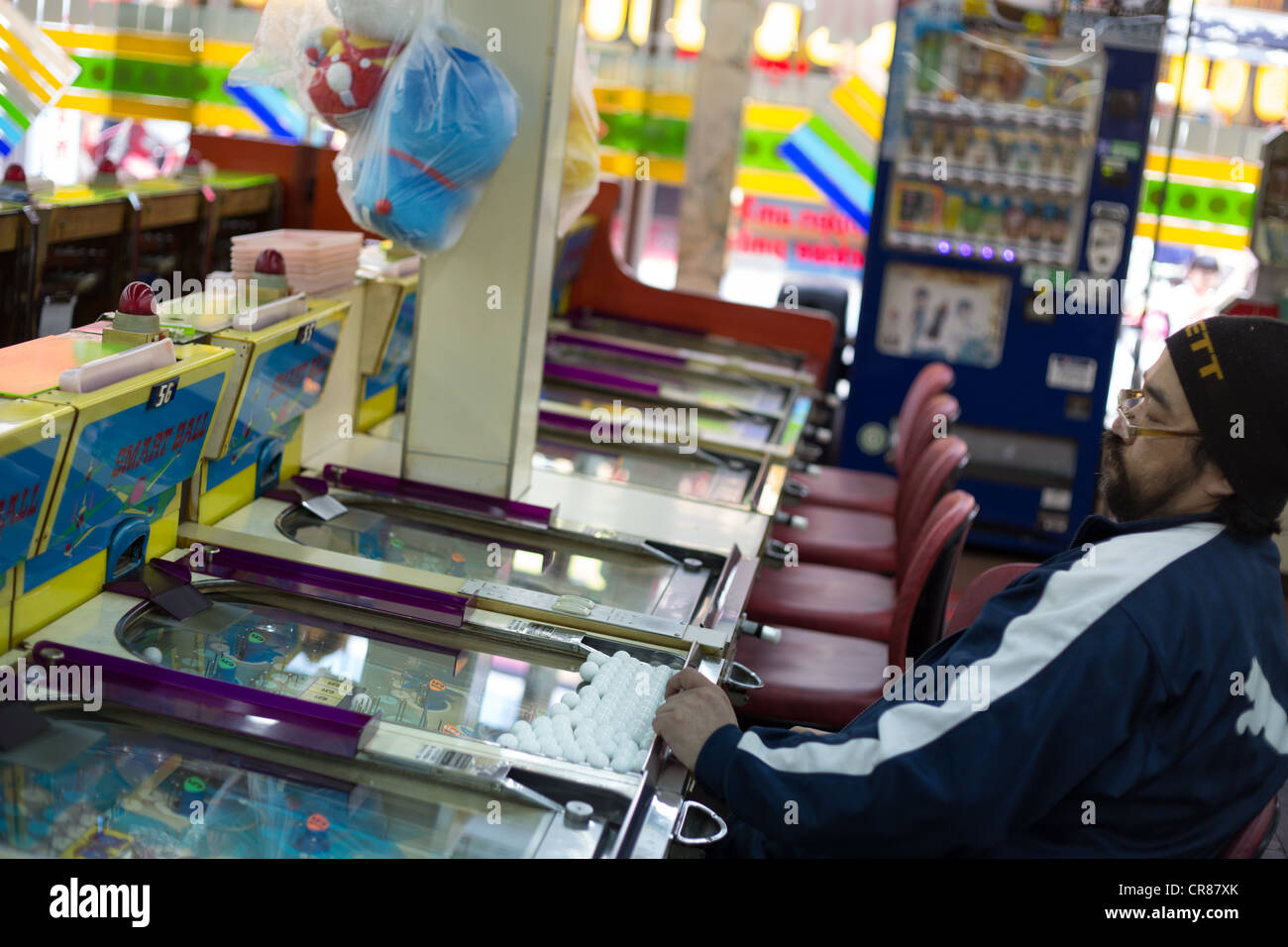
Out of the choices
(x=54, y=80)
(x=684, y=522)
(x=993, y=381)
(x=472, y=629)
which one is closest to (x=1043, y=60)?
(x=993, y=381)

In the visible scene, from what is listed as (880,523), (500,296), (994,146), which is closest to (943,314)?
(994,146)

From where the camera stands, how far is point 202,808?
1501 mm

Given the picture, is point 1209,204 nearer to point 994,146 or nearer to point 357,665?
point 994,146

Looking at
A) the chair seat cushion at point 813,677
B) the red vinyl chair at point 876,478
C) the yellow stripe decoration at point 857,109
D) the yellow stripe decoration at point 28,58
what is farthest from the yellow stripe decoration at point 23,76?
the yellow stripe decoration at point 857,109

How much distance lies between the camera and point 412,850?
4.84 ft

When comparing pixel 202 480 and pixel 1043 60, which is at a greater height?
pixel 1043 60

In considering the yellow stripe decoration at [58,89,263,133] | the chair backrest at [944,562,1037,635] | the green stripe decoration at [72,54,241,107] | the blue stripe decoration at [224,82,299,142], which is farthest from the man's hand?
the yellow stripe decoration at [58,89,263,133]

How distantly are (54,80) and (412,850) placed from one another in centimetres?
366

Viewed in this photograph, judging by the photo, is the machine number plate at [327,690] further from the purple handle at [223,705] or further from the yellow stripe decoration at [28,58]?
the yellow stripe decoration at [28,58]

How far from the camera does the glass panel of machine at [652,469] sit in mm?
3217

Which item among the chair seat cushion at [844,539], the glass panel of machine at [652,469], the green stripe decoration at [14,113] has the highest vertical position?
the green stripe decoration at [14,113]

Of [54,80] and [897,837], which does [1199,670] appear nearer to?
[897,837]

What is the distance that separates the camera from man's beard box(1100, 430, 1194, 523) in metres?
1.63

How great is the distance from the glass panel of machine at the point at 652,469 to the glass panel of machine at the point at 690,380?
67cm
